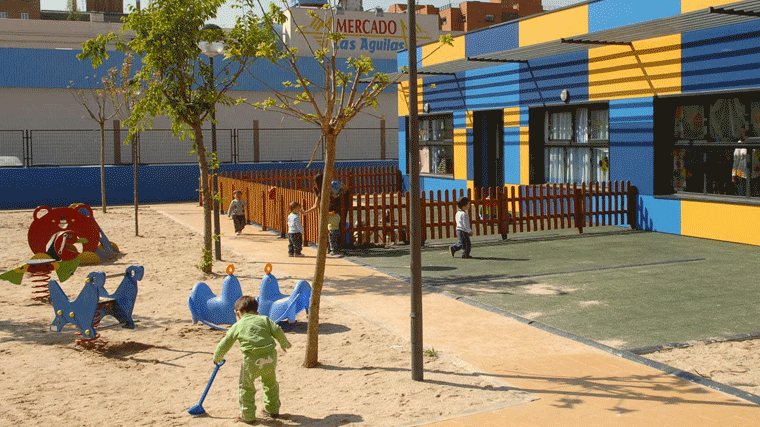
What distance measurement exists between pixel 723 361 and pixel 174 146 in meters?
30.0

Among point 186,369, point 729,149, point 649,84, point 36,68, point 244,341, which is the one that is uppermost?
point 36,68

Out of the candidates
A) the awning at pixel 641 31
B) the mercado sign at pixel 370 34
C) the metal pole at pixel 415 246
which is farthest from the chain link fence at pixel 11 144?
the metal pole at pixel 415 246

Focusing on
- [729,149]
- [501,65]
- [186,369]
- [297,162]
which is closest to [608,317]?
[186,369]

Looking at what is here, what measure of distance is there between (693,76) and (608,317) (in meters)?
8.87

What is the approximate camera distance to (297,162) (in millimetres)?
34562

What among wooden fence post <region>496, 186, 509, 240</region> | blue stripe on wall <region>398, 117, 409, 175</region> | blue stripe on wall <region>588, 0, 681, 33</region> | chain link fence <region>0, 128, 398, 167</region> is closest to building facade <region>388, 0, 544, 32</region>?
chain link fence <region>0, 128, 398, 167</region>

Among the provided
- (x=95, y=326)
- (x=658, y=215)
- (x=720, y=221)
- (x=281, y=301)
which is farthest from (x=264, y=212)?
(x=95, y=326)

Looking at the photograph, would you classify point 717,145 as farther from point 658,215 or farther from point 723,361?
point 723,361

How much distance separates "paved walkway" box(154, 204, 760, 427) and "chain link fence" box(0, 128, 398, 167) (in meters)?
22.3

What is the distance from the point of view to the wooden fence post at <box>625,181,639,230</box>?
19.0 metres

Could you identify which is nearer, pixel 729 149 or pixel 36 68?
pixel 729 149

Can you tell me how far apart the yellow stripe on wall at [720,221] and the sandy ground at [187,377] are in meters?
8.86

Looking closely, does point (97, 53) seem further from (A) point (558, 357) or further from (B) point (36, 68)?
(B) point (36, 68)

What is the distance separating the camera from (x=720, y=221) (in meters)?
16.7
